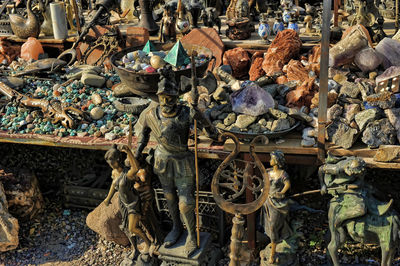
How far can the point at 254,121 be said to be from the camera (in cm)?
624

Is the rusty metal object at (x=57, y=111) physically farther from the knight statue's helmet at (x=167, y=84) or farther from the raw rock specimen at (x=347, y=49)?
the raw rock specimen at (x=347, y=49)

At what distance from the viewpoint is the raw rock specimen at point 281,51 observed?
798cm

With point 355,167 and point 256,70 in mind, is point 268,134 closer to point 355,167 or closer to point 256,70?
point 355,167

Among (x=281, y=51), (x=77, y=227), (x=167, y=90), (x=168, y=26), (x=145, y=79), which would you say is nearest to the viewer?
(x=167, y=90)

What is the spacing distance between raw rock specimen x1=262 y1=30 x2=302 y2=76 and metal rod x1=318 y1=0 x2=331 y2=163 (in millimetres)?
2307

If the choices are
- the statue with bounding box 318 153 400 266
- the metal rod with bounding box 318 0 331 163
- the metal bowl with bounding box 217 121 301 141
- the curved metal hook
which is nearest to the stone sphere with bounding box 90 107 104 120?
the metal bowl with bounding box 217 121 301 141

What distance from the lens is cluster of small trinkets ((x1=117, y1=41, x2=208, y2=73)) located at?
6.90m

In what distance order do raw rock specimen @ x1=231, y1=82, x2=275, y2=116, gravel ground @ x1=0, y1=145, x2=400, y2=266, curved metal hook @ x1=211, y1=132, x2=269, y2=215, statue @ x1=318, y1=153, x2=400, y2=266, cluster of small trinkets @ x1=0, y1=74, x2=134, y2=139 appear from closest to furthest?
1. curved metal hook @ x1=211, y1=132, x2=269, y2=215
2. statue @ x1=318, y1=153, x2=400, y2=266
3. raw rock specimen @ x1=231, y1=82, x2=275, y2=116
4. gravel ground @ x1=0, y1=145, x2=400, y2=266
5. cluster of small trinkets @ x1=0, y1=74, x2=134, y2=139

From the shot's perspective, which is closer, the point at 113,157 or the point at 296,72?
the point at 113,157

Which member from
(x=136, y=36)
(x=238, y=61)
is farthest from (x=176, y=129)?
(x=136, y=36)

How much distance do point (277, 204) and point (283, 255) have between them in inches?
27.4

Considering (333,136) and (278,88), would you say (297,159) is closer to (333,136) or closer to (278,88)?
(333,136)

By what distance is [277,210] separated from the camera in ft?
18.2

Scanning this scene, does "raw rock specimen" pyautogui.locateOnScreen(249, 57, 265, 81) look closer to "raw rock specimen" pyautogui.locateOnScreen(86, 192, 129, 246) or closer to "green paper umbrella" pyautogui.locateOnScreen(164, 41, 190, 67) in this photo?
"green paper umbrella" pyautogui.locateOnScreen(164, 41, 190, 67)
